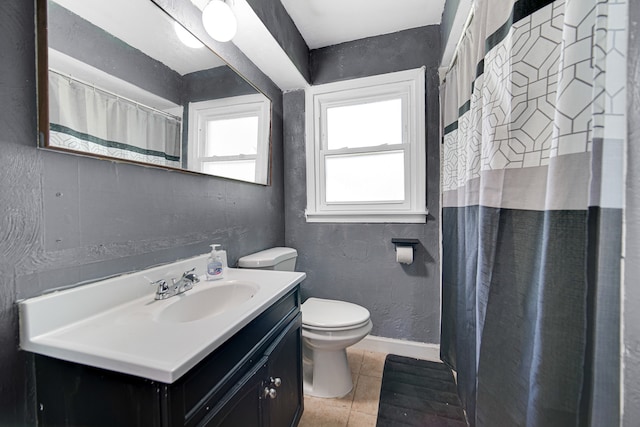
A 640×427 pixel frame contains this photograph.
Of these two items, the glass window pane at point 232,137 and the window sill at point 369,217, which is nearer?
the glass window pane at point 232,137

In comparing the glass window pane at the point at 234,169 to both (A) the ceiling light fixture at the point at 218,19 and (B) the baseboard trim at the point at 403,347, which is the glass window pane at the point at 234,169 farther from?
(B) the baseboard trim at the point at 403,347

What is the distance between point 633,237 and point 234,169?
153cm

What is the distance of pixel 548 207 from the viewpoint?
63 centimetres

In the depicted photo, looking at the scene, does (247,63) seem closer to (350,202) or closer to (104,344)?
(350,202)

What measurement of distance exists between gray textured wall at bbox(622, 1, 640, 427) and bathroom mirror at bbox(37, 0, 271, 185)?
138cm

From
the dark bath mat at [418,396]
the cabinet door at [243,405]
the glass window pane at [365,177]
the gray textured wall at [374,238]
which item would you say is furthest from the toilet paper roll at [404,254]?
the cabinet door at [243,405]

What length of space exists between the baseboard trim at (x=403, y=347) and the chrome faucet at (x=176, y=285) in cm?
145

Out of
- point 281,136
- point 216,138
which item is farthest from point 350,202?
A: point 216,138

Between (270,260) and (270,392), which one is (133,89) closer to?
(270,260)

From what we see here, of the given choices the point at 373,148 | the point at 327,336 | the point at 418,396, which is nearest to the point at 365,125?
the point at 373,148

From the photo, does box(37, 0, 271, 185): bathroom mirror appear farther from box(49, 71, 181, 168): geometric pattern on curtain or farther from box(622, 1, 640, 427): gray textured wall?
box(622, 1, 640, 427): gray textured wall

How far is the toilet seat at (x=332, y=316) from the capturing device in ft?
4.57

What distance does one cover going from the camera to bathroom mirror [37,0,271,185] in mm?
718

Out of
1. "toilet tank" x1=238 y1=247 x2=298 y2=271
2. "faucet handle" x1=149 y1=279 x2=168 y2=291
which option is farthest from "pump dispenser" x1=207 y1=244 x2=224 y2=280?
"toilet tank" x1=238 y1=247 x2=298 y2=271
